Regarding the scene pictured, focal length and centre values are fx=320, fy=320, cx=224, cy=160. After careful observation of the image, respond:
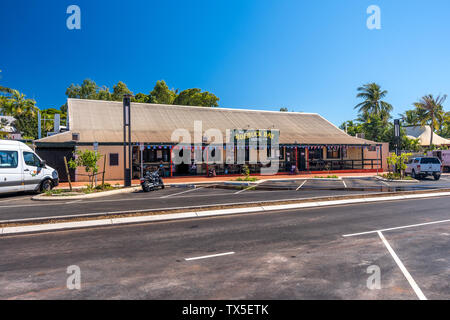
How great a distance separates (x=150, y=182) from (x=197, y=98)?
141 feet

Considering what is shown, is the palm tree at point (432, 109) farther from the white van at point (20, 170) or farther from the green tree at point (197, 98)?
the white van at point (20, 170)

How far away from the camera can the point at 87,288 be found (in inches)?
191

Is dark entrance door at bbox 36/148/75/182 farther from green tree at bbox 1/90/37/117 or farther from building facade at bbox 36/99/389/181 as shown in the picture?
green tree at bbox 1/90/37/117

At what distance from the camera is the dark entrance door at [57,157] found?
22875 millimetres

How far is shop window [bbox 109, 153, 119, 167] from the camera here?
2398 centimetres

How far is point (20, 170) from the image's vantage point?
51.5 ft

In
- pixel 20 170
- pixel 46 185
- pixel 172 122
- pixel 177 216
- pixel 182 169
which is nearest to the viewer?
pixel 177 216

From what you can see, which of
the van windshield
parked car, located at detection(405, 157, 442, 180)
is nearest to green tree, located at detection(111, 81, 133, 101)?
the van windshield

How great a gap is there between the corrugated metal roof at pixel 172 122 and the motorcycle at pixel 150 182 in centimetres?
666

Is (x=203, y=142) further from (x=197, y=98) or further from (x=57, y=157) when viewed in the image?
(x=197, y=98)

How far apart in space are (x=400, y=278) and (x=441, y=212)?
7682mm

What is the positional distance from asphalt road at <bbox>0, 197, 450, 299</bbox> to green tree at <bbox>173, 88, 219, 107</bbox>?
168ft

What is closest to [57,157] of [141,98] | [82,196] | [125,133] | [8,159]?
[125,133]
